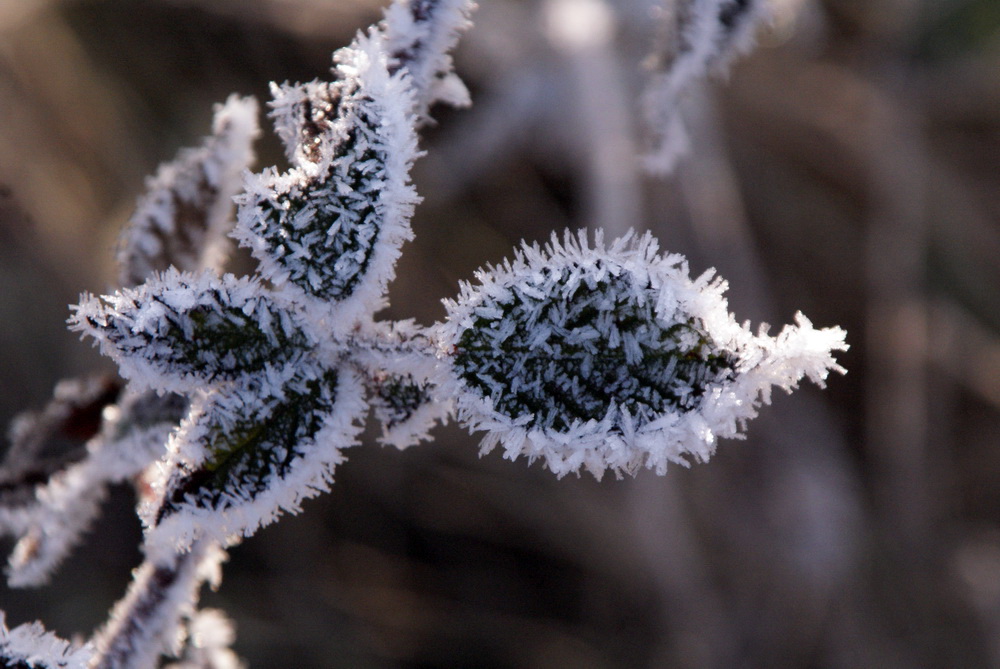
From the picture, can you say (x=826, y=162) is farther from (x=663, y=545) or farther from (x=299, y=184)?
(x=299, y=184)

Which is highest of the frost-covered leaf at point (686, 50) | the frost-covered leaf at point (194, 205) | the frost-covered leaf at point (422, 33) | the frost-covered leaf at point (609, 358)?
the frost-covered leaf at point (686, 50)

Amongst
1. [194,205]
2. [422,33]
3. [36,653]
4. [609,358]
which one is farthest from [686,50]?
[36,653]

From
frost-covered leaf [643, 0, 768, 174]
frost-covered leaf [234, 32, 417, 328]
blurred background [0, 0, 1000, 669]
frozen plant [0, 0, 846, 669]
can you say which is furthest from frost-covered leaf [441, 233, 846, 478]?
blurred background [0, 0, 1000, 669]

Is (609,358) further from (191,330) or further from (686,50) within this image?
(686,50)

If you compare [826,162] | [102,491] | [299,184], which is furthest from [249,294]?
[826,162]

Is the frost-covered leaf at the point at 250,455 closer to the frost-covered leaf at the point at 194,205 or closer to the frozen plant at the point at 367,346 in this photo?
the frozen plant at the point at 367,346

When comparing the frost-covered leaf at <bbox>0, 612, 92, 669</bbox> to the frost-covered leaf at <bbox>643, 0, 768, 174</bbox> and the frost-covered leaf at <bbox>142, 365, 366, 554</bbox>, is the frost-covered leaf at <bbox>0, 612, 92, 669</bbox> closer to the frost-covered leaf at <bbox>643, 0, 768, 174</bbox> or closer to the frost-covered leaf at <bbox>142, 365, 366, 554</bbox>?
the frost-covered leaf at <bbox>142, 365, 366, 554</bbox>

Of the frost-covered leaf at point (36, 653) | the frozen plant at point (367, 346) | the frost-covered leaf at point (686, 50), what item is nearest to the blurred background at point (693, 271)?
the frost-covered leaf at point (686, 50)
